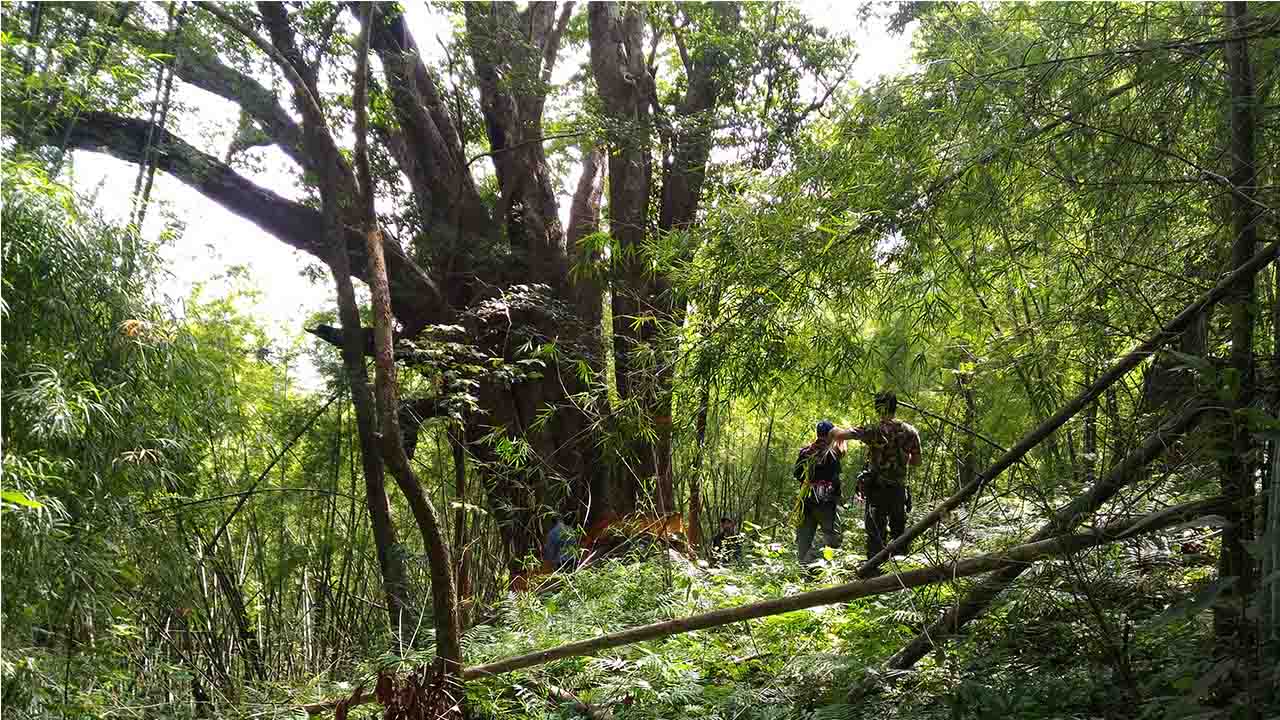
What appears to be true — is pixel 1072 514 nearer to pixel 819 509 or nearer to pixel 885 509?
pixel 885 509

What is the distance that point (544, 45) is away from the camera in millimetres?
5484

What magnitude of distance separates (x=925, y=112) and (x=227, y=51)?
11.7ft

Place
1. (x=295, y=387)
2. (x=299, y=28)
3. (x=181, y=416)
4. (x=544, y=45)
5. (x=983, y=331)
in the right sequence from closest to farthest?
(x=983, y=331) → (x=181, y=416) → (x=299, y=28) → (x=544, y=45) → (x=295, y=387)

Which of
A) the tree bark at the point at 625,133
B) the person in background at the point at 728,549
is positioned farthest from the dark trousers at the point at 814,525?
the tree bark at the point at 625,133

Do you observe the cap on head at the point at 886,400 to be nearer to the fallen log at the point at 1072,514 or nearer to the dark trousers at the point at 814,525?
the fallen log at the point at 1072,514

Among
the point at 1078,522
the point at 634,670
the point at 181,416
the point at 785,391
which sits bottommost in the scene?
the point at 634,670

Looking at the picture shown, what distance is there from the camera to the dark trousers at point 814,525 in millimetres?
4238

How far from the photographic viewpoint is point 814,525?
429cm

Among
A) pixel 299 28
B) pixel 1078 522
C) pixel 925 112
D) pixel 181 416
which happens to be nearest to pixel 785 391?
pixel 925 112

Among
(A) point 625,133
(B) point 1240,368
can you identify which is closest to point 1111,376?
(B) point 1240,368

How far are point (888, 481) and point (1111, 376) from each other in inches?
78.9

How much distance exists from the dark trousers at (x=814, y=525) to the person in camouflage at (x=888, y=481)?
1.11 feet

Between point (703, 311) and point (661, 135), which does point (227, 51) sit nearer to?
point (661, 135)

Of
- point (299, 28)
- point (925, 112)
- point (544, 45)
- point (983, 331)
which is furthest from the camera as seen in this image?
point (544, 45)
